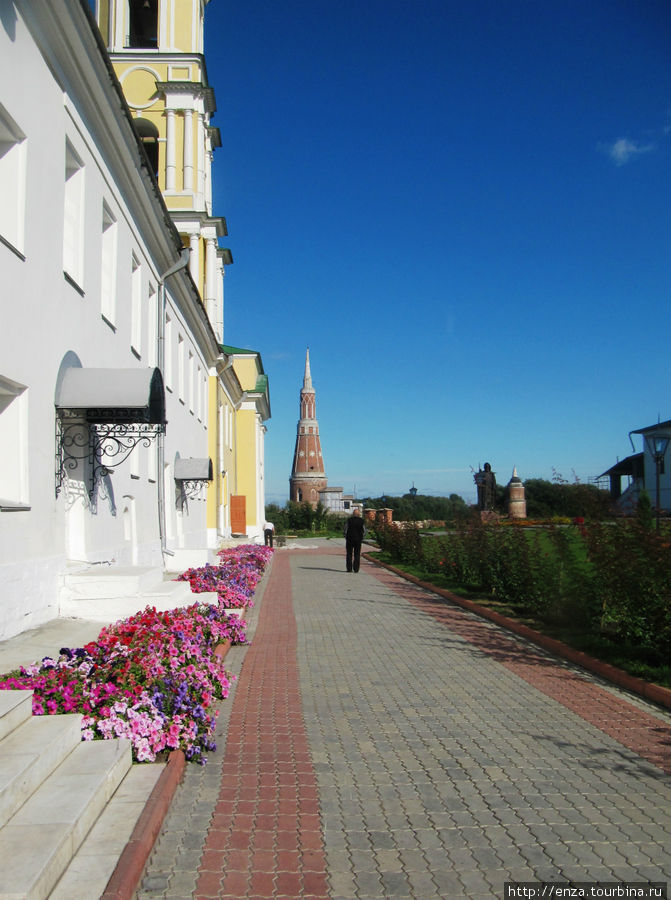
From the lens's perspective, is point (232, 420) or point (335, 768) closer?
point (335, 768)

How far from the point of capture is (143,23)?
82.3 feet

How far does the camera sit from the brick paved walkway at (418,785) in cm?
370

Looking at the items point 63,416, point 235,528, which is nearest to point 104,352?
point 63,416

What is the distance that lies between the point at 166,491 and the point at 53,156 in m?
9.90

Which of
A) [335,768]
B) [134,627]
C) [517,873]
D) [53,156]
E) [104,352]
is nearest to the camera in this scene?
[517,873]

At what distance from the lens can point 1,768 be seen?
3.76 meters

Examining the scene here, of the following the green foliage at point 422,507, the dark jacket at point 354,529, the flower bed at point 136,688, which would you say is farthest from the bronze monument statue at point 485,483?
the flower bed at point 136,688

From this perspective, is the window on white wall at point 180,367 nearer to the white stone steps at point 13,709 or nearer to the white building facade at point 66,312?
the white building facade at point 66,312

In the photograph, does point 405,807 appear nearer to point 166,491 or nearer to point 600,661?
point 600,661

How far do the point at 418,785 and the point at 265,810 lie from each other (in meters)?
1.02

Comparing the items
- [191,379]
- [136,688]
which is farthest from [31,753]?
[191,379]

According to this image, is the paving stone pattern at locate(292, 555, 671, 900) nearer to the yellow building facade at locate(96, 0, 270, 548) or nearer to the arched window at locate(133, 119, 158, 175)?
the yellow building facade at locate(96, 0, 270, 548)

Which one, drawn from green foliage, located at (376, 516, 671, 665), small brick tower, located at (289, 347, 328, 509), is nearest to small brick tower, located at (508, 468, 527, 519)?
green foliage, located at (376, 516, 671, 665)

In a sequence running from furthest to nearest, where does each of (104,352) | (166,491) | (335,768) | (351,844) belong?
(166,491), (104,352), (335,768), (351,844)
